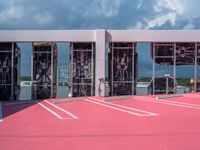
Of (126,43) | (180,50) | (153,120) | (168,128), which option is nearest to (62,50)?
(126,43)

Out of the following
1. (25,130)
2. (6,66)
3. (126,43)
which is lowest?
(25,130)

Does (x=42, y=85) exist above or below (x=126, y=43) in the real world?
below

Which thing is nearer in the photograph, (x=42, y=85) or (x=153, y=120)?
(x=153, y=120)

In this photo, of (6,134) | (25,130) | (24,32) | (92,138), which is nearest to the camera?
(92,138)

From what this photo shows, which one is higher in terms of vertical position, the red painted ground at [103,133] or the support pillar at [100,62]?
the support pillar at [100,62]

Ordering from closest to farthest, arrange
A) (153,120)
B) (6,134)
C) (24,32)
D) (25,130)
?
(6,134)
(25,130)
(153,120)
(24,32)

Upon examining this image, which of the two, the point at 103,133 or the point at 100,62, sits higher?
the point at 100,62

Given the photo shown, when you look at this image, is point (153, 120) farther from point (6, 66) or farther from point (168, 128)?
point (6, 66)

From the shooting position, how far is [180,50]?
746 inches

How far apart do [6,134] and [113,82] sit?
12335 millimetres

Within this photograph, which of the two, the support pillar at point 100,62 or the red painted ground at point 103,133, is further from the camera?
the support pillar at point 100,62

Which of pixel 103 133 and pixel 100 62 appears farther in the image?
pixel 100 62

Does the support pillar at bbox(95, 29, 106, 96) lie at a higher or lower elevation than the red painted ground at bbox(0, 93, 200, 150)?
higher

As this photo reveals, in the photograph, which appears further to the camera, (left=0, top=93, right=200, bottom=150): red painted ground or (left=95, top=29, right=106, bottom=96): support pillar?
(left=95, top=29, right=106, bottom=96): support pillar
